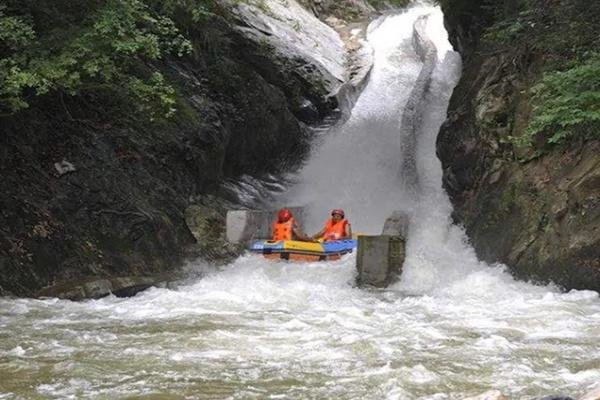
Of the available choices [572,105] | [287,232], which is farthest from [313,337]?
[287,232]

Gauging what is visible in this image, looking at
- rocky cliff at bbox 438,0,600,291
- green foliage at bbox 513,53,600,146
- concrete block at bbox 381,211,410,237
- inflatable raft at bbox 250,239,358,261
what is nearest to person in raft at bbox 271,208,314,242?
inflatable raft at bbox 250,239,358,261

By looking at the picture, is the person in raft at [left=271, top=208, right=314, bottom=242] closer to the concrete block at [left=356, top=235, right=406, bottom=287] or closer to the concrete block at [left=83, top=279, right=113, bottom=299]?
the concrete block at [left=356, top=235, right=406, bottom=287]

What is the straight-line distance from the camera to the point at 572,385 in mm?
5258

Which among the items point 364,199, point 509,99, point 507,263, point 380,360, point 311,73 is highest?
point 311,73

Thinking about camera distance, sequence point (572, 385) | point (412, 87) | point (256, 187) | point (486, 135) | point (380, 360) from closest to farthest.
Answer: point (572, 385), point (380, 360), point (486, 135), point (256, 187), point (412, 87)

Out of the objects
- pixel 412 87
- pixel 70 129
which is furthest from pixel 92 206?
pixel 412 87

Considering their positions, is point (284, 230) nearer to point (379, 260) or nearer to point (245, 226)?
point (245, 226)

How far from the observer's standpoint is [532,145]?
36.8 ft

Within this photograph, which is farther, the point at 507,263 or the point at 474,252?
the point at 474,252

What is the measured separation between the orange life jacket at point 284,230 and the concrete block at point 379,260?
2.41 metres

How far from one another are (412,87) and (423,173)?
23.7 ft

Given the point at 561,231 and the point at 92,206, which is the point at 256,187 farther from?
the point at 561,231

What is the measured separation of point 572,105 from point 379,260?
3968 millimetres

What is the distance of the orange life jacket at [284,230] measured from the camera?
1362cm
